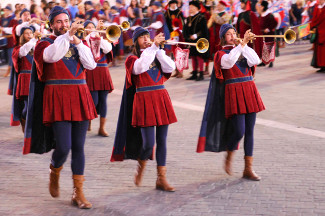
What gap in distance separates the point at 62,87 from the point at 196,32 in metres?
8.49

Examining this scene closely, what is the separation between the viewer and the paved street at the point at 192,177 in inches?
210

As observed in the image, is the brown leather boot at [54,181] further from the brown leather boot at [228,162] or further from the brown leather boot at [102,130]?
the brown leather boot at [102,130]

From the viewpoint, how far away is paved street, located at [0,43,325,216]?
5.33 m

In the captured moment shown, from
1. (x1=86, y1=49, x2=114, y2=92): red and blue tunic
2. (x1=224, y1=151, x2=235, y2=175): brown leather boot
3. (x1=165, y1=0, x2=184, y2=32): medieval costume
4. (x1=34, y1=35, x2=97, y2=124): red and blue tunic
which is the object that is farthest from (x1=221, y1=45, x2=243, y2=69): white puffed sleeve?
(x1=165, y1=0, x2=184, y2=32): medieval costume

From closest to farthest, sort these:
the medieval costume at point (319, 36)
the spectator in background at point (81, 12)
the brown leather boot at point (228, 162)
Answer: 1. the brown leather boot at point (228, 162)
2. the medieval costume at point (319, 36)
3. the spectator in background at point (81, 12)

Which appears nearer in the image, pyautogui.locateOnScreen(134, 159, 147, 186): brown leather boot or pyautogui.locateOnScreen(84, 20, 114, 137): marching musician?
pyautogui.locateOnScreen(134, 159, 147, 186): brown leather boot

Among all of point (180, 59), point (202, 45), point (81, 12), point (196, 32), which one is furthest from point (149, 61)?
point (81, 12)

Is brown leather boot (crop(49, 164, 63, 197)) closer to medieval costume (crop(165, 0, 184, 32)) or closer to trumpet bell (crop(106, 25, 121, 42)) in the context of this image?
trumpet bell (crop(106, 25, 121, 42))

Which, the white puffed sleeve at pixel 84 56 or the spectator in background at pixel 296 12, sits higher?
the white puffed sleeve at pixel 84 56

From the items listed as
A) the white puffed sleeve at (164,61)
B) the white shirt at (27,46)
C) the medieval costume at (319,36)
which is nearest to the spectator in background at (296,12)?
the medieval costume at (319,36)

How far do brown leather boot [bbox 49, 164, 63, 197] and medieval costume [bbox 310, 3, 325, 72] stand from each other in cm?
1009

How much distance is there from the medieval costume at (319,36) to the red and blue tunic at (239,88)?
8542 millimetres

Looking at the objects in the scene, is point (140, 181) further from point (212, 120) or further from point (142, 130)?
point (212, 120)

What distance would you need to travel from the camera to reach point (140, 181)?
599cm
